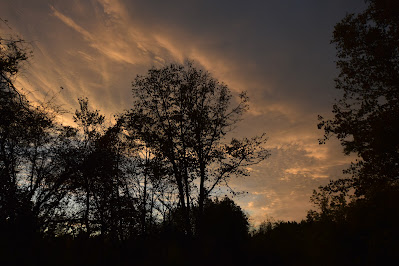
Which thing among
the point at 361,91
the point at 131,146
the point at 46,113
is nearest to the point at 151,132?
the point at 131,146

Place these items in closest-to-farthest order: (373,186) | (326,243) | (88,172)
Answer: (326,243)
(88,172)
(373,186)

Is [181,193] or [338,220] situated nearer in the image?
[338,220]

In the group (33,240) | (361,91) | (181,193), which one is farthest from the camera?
(181,193)

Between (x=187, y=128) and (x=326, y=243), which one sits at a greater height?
(x=187, y=128)

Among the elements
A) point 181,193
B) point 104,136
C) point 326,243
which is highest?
point 104,136

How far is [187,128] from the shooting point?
21.1 metres

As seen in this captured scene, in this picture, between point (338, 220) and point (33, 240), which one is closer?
point (33, 240)

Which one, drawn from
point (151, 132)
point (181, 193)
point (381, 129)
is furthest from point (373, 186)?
point (151, 132)

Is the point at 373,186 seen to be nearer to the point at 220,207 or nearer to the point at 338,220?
the point at 338,220

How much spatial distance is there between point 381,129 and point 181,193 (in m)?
13.7

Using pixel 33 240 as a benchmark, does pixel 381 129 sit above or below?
above

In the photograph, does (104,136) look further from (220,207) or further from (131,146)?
(220,207)

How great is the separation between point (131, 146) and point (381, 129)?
1777 centimetres

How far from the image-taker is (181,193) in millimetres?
20031
